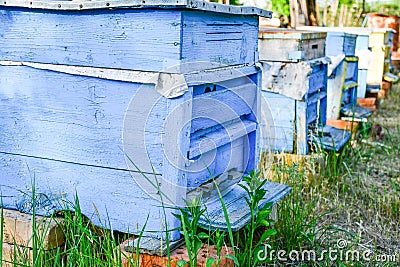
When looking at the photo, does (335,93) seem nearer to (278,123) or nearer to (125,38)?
(278,123)

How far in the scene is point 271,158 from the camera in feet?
11.9

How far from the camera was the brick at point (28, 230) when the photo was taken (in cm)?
215

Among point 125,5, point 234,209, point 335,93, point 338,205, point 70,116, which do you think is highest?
point 125,5

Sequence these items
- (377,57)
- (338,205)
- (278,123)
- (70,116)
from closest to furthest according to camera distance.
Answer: (70,116), (338,205), (278,123), (377,57)

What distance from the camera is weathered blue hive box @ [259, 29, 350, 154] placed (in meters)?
3.64

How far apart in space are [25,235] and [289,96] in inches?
83.3

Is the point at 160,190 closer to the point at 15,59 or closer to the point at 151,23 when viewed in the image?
the point at 151,23

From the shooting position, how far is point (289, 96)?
3723mm

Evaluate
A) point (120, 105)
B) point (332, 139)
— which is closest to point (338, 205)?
point (332, 139)

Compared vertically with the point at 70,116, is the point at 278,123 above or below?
below

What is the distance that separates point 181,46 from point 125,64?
25cm

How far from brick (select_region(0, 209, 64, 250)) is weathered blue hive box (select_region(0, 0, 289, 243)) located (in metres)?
0.08

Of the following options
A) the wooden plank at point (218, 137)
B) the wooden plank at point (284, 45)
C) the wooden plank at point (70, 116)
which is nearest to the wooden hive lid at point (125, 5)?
the wooden plank at point (70, 116)

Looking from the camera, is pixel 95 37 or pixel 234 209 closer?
pixel 95 37
